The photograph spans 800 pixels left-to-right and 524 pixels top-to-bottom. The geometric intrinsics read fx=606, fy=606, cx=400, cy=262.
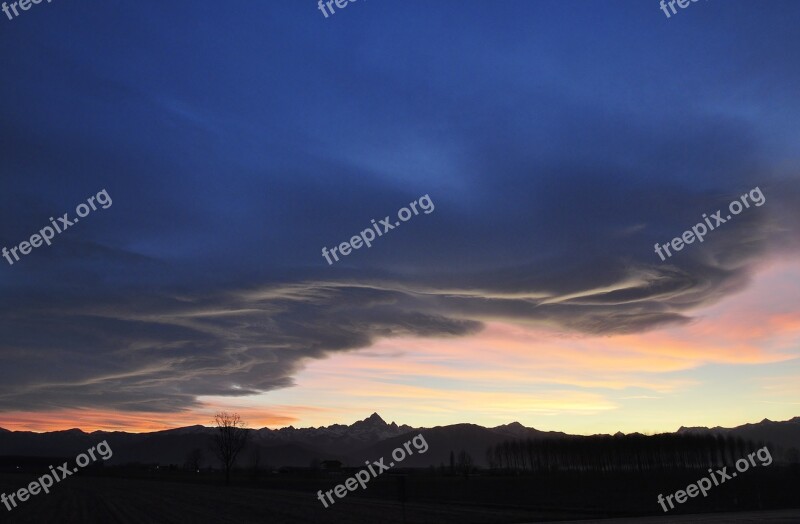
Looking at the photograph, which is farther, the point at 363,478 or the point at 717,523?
the point at 363,478

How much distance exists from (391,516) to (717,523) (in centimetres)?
2442

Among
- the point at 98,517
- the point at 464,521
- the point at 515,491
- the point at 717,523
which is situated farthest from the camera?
the point at 515,491

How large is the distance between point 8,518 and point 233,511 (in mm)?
16559

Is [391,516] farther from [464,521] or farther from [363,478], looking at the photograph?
[363,478]

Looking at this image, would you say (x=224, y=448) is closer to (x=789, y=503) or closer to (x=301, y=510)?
(x=301, y=510)

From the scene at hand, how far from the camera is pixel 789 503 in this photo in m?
58.8

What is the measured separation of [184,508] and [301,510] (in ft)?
37.3

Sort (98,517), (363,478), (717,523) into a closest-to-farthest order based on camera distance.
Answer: (717,523) < (98,517) < (363,478)

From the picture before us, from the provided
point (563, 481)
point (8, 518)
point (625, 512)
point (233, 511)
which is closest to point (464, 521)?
point (625, 512)

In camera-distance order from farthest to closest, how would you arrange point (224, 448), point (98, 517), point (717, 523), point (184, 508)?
point (224, 448) < point (184, 508) < point (98, 517) < point (717, 523)

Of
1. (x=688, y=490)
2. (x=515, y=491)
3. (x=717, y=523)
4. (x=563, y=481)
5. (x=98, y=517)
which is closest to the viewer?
(x=717, y=523)

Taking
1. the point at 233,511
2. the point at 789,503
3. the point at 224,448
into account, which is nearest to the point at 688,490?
the point at 789,503

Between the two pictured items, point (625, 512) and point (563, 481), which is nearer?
point (625, 512)

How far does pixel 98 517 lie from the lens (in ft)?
154
